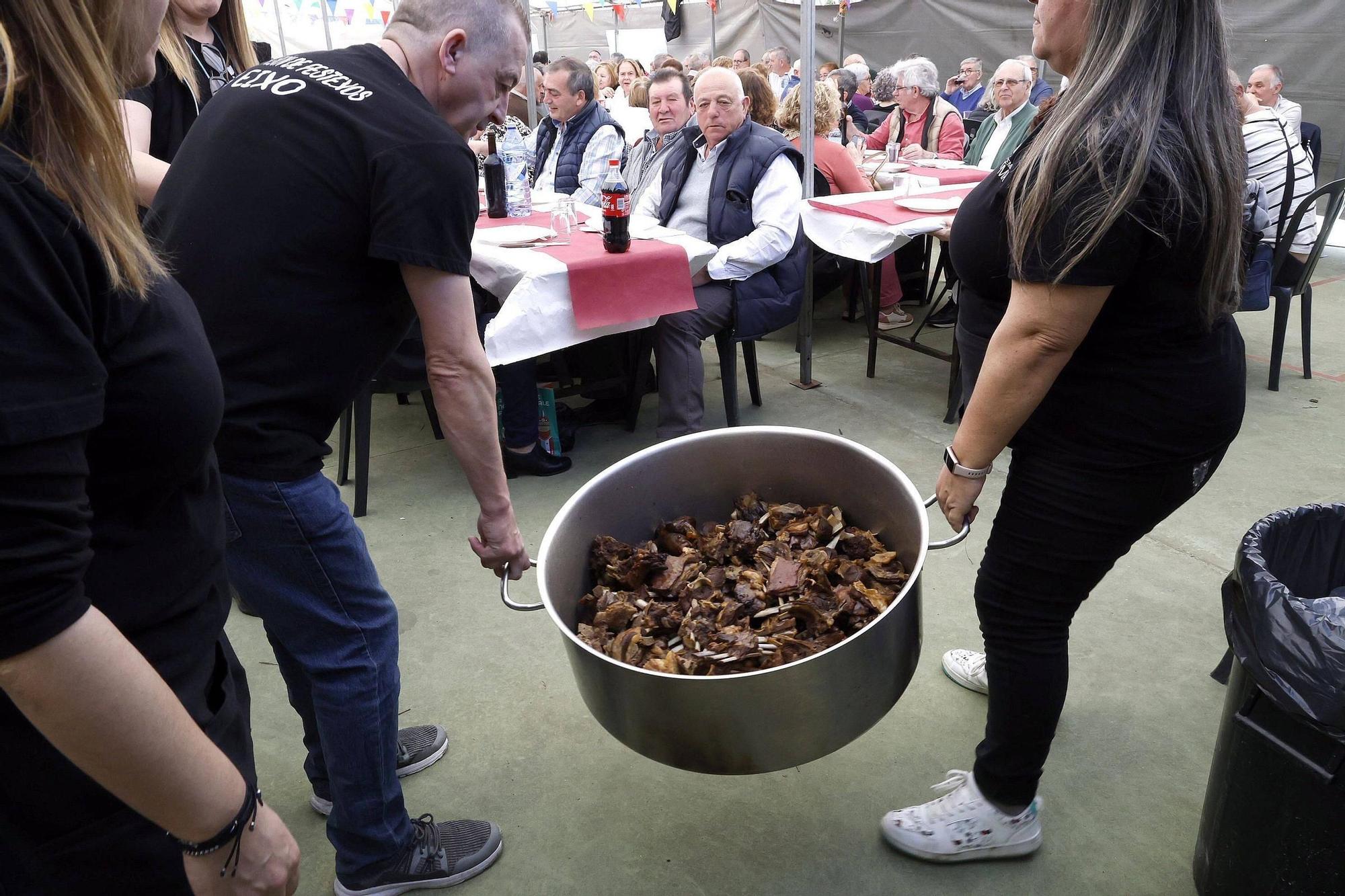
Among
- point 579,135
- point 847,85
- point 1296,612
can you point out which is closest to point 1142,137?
point 1296,612

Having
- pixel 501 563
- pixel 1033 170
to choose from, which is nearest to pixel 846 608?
pixel 501 563

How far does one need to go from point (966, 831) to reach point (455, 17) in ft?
5.85

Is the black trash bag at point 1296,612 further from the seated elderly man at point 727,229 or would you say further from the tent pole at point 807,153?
the tent pole at point 807,153

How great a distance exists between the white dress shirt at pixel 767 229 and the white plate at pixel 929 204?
1.69 feet

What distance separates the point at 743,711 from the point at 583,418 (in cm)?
307

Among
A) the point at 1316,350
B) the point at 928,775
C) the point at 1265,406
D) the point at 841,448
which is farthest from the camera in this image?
the point at 1316,350

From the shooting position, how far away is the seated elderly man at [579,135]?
5.18m

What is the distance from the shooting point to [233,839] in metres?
0.82

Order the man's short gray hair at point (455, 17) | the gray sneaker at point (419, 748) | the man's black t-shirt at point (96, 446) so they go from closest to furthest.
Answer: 1. the man's black t-shirt at point (96, 446)
2. the man's short gray hair at point (455, 17)
3. the gray sneaker at point (419, 748)

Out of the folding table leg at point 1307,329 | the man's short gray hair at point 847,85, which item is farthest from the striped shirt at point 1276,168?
the man's short gray hair at point 847,85

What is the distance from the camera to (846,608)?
1.52m

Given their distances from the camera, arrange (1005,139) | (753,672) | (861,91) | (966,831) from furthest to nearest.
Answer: (861,91) → (1005,139) → (966,831) → (753,672)

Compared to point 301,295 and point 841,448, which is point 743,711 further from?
point 301,295

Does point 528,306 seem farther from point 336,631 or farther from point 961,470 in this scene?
point 961,470
